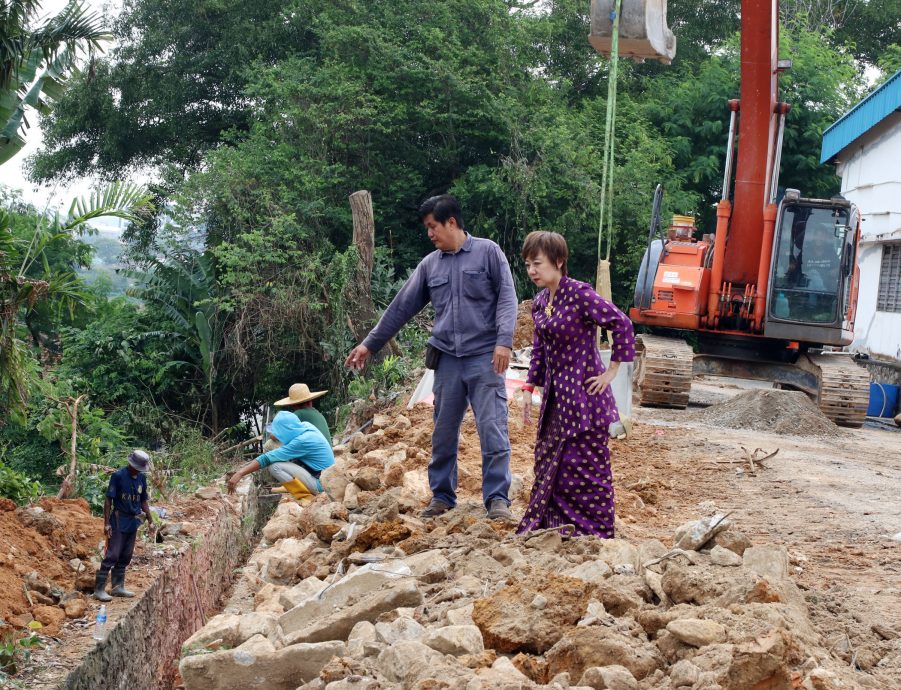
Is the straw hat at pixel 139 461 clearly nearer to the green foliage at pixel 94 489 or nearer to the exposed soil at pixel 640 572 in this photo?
the exposed soil at pixel 640 572

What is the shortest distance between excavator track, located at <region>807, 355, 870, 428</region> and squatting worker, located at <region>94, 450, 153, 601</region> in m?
9.20

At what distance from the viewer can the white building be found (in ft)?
59.4

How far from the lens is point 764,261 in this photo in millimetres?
12609

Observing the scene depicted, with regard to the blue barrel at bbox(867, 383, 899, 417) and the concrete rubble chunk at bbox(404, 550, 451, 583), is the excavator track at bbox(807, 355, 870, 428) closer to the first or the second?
the blue barrel at bbox(867, 383, 899, 417)

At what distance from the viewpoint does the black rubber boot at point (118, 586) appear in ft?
19.4

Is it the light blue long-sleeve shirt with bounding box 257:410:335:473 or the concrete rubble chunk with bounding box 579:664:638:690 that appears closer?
the concrete rubble chunk with bounding box 579:664:638:690

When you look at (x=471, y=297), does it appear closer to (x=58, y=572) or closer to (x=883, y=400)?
(x=58, y=572)

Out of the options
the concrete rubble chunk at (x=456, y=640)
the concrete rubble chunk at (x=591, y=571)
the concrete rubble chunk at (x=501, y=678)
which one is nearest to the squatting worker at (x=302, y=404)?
the concrete rubble chunk at (x=591, y=571)

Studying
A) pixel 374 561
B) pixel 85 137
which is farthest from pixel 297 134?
pixel 374 561

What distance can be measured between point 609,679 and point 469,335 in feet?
8.66

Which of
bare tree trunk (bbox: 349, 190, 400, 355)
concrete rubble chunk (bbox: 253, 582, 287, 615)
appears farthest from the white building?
concrete rubble chunk (bbox: 253, 582, 287, 615)

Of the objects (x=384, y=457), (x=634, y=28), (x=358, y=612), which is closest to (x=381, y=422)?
(x=384, y=457)

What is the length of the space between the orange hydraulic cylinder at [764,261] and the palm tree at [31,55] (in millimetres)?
8003

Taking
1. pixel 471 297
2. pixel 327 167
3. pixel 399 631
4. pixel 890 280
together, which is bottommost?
pixel 399 631
